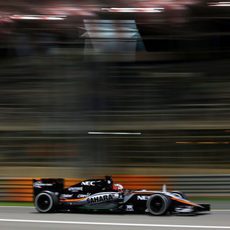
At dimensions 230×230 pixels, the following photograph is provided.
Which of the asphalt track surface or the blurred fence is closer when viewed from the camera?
the asphalt track surface

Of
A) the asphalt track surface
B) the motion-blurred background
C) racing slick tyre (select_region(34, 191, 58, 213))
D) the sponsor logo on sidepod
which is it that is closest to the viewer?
the asphalt track surface

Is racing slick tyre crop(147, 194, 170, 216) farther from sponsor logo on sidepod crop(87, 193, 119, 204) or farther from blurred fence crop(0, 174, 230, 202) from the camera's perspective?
blurred fence crop(0, 174, 230, 202)

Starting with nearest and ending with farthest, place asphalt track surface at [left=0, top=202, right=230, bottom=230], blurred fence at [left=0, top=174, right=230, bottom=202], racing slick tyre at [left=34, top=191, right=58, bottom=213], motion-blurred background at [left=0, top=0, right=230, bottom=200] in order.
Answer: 1. asphalt track surface at [left=0, top=202, right=230, bottom=230]
2. racing slick tyre at [left=34, top=191, right=58, bottom=213]
3. blurred fence at [left=0, top=174, right=230, bottom=202]
4. motion-blurred background at [left=0, top=0, right=230, bottom=200]

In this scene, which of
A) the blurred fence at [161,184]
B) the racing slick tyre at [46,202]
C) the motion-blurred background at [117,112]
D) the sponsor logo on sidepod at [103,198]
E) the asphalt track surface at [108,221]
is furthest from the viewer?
the motion-blurred background at [117,112]

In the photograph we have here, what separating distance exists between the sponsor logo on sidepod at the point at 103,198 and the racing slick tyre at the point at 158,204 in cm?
53

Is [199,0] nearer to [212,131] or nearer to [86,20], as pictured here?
[86,20]

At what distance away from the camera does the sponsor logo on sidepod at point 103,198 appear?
27.0 ft

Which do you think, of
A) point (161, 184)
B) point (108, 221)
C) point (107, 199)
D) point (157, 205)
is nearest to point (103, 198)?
point (107, 199)

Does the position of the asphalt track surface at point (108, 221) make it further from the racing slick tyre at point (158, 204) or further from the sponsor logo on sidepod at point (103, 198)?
the sponsor logo on sidepod at point (103, 198)

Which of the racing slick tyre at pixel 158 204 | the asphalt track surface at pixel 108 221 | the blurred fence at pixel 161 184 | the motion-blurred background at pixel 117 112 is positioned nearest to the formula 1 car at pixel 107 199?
the racing slick tyre at pixel 158 204

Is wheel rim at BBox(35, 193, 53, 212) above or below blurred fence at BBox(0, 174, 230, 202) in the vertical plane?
above

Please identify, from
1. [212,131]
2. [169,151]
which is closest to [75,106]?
[169,151]

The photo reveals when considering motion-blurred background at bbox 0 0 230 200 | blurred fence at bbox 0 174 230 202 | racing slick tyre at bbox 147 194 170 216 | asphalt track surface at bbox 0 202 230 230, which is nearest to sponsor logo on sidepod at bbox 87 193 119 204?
asphalt track surface at bbox 0 202 230 230

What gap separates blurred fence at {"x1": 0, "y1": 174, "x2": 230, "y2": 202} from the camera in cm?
1118
